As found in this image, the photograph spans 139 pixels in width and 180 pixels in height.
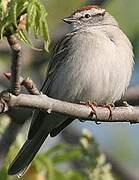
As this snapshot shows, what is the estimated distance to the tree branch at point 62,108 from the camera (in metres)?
2.90

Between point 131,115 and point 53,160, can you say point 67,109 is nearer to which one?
point 131,115

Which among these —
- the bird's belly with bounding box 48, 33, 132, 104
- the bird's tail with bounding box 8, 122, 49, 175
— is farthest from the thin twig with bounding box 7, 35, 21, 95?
the bird's belly with bounding box 48, 33, 132, 104

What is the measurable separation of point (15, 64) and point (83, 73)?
2.63 meters

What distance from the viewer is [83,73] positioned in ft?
17.4

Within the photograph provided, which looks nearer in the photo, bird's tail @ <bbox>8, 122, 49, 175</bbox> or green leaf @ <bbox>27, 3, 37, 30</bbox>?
green leaf @ <bbox>27, 3, 37, 30</bbox>

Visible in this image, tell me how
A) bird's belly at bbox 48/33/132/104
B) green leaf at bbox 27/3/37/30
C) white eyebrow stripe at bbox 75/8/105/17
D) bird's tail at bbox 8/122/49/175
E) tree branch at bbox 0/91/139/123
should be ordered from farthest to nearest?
white eyebrow stripe at bbox 75/8/105/17
bird's belly at bbox 48/33/132/104
bird's tail at bbox 8/122/49/175
tree branch at bbox 0/91/139/123
green leaf at bbox 27/3/37/30

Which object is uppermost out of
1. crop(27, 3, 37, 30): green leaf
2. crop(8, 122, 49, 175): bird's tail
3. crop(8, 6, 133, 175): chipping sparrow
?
crop(27, 3, 37, 30): green leaf

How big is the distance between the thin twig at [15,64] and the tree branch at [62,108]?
0.05m

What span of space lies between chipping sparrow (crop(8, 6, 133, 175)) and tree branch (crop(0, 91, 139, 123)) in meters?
1.24

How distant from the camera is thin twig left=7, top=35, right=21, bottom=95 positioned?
262cm

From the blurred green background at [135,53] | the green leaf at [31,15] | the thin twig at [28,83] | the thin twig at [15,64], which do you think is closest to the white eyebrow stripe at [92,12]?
the blurred green background at [135,53]

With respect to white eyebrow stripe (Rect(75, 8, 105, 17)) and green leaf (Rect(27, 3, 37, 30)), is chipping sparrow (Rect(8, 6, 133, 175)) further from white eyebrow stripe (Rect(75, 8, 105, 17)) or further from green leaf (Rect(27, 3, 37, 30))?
green leaf (Rect(27, 3, 37, 30))

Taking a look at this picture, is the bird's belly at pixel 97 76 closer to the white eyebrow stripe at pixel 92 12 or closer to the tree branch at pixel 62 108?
the white eyebrow stripe at pixel 92 12

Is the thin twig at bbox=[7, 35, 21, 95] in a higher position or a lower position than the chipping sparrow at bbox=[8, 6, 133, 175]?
higher
